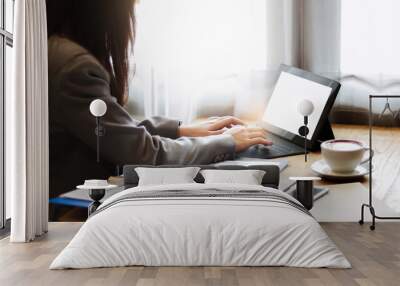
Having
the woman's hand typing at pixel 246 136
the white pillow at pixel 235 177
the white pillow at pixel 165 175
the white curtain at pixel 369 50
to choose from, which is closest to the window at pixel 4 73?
the white pillow at pixel 165 175

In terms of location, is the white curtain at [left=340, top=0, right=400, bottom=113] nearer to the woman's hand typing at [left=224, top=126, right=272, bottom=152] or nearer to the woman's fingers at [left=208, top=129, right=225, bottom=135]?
the woman's hand typing at [left=224, top=126, right=272, bottom=152]

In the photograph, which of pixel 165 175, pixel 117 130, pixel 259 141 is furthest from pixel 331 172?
pixel 117 130

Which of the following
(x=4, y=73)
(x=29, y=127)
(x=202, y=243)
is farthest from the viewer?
(x=4, y=73)

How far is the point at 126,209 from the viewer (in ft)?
15.0

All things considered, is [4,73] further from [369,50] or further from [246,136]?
[369,50]

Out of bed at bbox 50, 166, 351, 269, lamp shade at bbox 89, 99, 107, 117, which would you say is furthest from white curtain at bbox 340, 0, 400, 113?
bed at bbox 50, 166, 351, 269

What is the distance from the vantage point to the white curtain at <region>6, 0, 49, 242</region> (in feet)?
18.2

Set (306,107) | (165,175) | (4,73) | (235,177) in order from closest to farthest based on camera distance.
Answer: (4,73)
(235,177)
(165,175)
(306,107)

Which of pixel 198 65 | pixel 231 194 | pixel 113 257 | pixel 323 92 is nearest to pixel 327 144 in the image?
pixel 323 92

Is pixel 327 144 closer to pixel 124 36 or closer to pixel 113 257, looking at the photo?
pixel 124 36

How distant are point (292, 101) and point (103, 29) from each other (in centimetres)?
241

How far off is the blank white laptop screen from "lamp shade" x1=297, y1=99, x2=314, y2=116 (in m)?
0.11

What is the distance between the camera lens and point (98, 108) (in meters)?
6.81

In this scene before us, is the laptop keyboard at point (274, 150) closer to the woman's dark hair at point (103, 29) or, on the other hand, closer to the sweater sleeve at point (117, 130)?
the sweater sleeve at point (117, 130)
